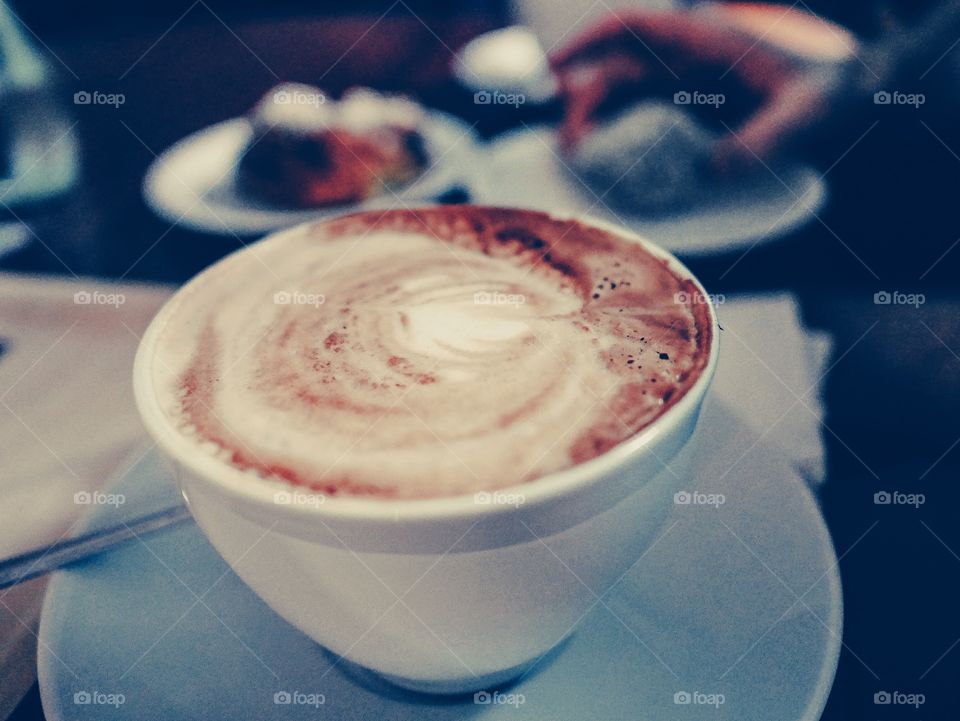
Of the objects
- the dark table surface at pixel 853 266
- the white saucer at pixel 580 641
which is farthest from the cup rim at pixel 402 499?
the dark table surface at pixel 853 266

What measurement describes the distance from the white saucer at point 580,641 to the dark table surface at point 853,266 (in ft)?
0.20

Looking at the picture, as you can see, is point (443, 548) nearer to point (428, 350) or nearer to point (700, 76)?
point (428, 350)

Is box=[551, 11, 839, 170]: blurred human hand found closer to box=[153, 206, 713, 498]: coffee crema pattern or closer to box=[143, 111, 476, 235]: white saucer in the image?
box=[143, 111, 476, 235]: white saucer

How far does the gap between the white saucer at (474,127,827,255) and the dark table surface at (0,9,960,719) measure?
3cm

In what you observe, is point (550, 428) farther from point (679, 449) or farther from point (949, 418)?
point (949, 418)

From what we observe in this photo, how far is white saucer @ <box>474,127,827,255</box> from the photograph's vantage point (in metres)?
0.92

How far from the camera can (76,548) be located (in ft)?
1.94

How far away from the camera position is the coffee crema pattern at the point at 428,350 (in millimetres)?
405

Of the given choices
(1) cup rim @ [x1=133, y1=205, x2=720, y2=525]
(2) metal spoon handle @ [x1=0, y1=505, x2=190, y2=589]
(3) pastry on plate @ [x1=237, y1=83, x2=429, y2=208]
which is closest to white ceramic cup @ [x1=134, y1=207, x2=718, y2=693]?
(1) cup rim @ [x1=133, y1=205, x2=720, y2=525]

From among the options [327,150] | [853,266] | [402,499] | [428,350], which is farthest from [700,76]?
[402,499]

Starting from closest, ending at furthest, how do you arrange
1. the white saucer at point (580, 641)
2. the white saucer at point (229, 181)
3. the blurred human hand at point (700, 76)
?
the white saucer at point (580, 641) < the white saucer at point (229, 181) < the blurred human hand at point (700, 76)

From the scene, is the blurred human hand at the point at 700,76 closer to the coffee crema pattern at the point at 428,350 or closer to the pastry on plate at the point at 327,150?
the pastry on plate at the point at 327,150

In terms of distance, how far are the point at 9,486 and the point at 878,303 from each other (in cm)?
95

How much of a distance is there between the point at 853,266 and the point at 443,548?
765mm
